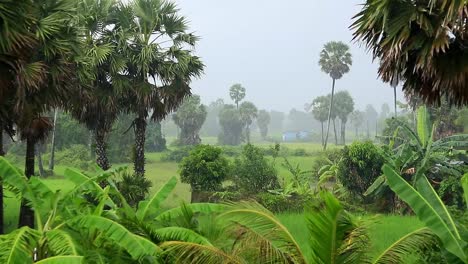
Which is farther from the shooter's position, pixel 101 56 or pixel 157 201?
pixel 101 56

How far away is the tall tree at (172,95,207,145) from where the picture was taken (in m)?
76.3

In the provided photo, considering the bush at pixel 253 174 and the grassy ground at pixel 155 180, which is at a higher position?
the bush at pixel 253 174

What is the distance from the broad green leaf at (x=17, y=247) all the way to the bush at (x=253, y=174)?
16127mm

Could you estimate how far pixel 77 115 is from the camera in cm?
1989

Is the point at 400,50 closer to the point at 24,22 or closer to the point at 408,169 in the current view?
the point at 24,22

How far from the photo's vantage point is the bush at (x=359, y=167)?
70.1 ft

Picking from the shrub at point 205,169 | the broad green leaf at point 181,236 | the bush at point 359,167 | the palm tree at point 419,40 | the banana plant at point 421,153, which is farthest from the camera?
the shrub at point 205,169

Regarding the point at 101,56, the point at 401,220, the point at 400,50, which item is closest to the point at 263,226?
the point at 400,50

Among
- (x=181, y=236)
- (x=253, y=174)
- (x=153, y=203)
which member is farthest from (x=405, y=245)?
(x=253, y=174)

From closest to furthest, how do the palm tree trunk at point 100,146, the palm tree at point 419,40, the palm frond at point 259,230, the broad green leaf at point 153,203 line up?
the palm frond at point 259,230 → the palm tree at point 419,40 → the broad green leaf at point 153,203 → the palm tree trunk at point 100,146

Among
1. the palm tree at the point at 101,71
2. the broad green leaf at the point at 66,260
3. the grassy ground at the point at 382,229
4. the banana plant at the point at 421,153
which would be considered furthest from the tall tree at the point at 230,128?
the broad green leaf at the point at 66,260

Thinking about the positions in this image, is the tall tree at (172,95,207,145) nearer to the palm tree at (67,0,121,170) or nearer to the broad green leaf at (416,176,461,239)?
the palm tree at (67,0,121,170)

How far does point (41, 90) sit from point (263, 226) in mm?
9317

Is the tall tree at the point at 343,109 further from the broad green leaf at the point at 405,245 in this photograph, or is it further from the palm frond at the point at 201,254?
the palm frond at the point at 201,254
